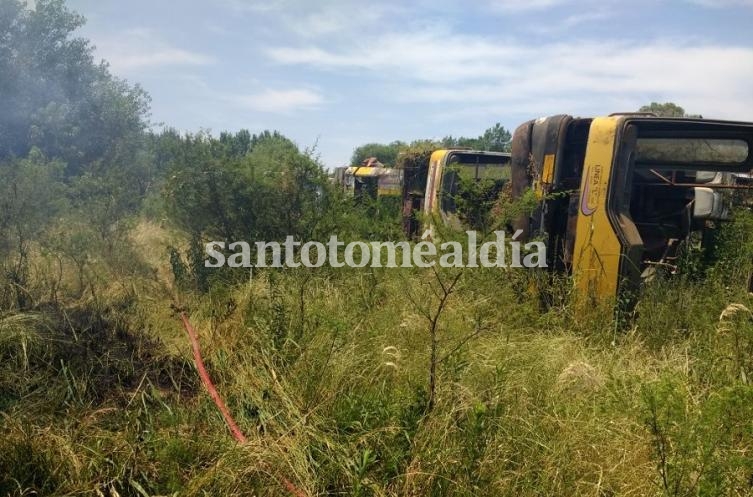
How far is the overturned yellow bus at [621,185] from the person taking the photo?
4.19 metres

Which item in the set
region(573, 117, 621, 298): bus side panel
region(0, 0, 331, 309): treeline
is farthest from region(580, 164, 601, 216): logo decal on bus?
region(0, 0, 331, 309): treeline

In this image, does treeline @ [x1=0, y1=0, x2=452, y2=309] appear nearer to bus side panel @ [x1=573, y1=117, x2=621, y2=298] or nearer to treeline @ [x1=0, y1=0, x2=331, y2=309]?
treeline @ [x1=0, y1=0, x2=331, y2=309]

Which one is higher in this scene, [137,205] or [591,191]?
[591,191]

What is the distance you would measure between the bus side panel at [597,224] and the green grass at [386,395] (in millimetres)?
233

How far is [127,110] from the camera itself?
43.0 ft

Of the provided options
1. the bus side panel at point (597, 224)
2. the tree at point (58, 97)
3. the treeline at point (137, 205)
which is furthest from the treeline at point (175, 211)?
the tree at point (58, 97)

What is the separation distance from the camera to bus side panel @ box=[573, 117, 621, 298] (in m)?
4.17

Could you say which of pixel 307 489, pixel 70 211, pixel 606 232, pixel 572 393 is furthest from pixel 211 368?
pixel 70 211

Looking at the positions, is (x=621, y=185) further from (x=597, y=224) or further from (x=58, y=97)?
(x=58, y=97)

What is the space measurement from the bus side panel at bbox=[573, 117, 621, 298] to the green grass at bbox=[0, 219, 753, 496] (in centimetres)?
23

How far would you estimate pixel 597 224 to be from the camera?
422 cm

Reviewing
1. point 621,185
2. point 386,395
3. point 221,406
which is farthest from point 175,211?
point 621,185

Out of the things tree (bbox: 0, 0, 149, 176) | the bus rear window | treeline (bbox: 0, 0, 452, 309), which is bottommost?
treeline (bbox: 0, 0, 452, 309)

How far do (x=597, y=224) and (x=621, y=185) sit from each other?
0.35 m
